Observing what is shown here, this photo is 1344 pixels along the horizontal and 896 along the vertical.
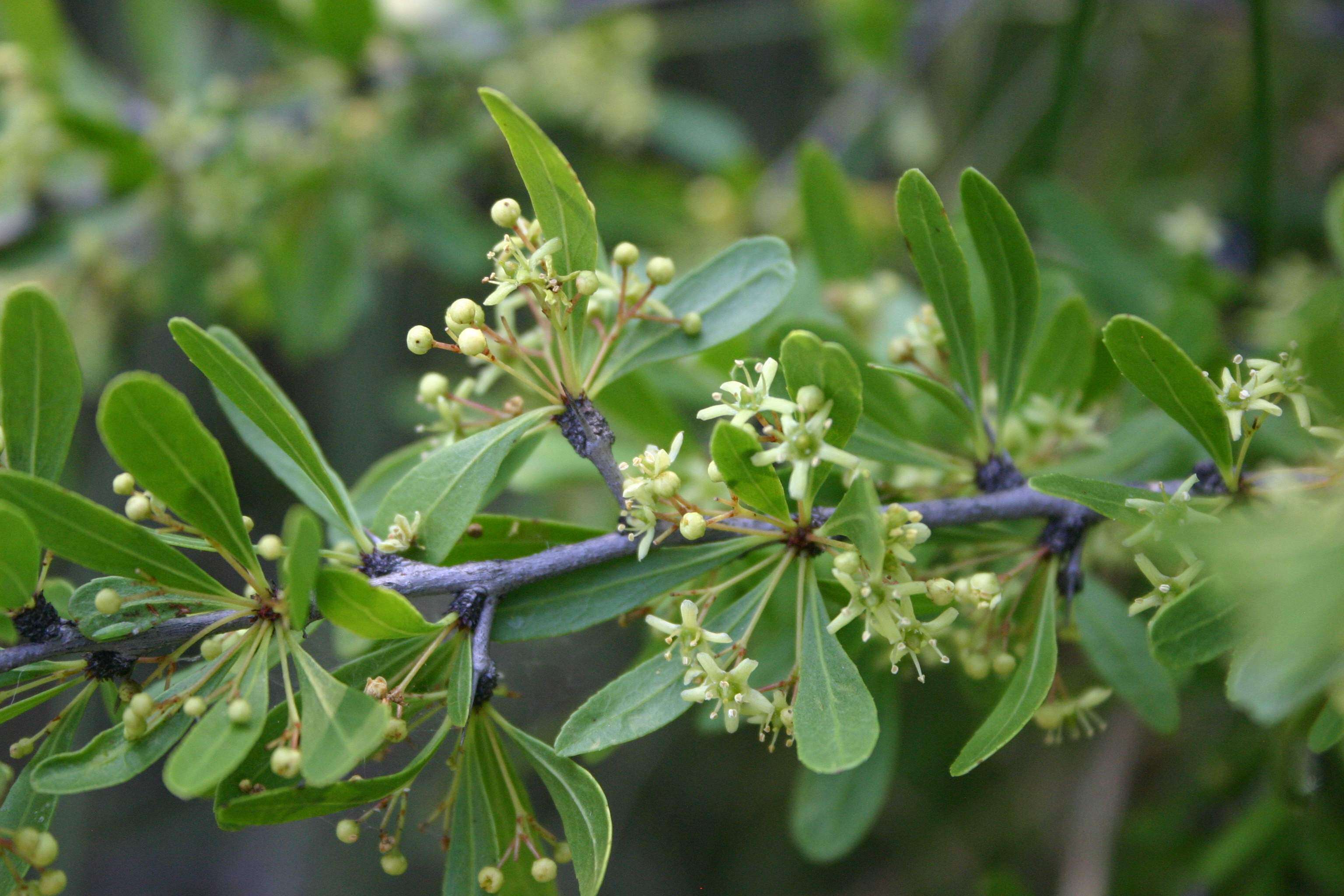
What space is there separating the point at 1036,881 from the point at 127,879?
11.3 ft

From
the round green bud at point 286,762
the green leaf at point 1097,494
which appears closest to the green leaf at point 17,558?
the round green bud at point 286,762

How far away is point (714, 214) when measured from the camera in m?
3.28

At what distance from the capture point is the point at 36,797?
111cm

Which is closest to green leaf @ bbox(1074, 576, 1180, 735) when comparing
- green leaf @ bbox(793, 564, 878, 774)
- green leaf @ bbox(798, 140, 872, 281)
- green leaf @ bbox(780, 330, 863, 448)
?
green leaf @ bbox(793, 564, 878, 774)

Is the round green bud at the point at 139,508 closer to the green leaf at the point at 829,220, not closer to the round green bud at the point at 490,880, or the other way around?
the round green bud at the point at 490,880

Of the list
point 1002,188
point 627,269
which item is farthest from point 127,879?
point 1002,188

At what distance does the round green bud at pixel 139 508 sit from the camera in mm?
1118

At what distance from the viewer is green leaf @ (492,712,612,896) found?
3.52 feet

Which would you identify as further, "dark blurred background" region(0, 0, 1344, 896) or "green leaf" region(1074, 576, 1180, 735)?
A: "dark blurred background" region(0, 0, 1344, 896)

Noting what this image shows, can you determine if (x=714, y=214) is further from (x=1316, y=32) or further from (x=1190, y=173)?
(x=1316, y=32)

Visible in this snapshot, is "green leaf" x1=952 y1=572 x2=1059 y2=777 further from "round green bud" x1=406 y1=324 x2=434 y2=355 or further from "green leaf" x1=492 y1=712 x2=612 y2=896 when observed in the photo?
"round green bud" x1=406 y1=324 x2=434 y2=355

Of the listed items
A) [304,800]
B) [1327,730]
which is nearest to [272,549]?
→ [304,800]

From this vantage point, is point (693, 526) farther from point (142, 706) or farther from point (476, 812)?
point (142, 706)

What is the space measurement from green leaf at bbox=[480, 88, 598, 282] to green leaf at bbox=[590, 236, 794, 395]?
0.58 feet
